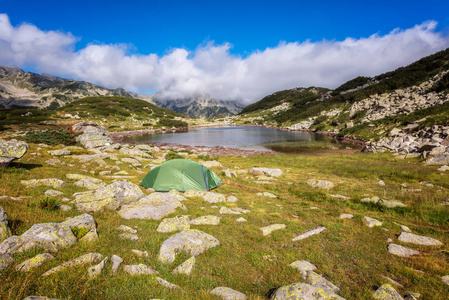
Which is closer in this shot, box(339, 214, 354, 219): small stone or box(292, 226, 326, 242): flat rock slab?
box(292, 226, 326, 242): flat rock slab

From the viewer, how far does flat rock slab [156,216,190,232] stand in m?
9.11

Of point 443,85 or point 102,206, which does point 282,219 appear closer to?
point 102,206

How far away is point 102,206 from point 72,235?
438 cm

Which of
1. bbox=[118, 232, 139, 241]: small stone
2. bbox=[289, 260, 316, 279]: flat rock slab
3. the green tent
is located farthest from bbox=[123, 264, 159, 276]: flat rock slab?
the green tent

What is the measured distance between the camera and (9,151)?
49.2 feet

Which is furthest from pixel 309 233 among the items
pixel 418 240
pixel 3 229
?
pixel 3 229

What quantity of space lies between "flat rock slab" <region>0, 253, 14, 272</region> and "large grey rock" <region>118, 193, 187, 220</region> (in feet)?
17.7

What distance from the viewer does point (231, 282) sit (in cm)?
626

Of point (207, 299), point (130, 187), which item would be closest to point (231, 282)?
point (207, 299)

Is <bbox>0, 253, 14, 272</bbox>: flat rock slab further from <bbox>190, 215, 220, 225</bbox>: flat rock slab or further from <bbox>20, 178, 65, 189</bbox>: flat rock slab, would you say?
<bbox>20, 178, 65, 189</bbox>: flat rock slab

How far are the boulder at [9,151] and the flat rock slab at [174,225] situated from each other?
15.1 metres

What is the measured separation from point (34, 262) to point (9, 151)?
1593cm

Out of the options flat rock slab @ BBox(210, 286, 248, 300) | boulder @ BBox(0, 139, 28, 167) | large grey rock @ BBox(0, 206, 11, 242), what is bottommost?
flat rock slab @ BBox(210, 286, 248, 300)

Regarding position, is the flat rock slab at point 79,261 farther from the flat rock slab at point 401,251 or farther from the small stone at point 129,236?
the flat rock slab at point 401,251
